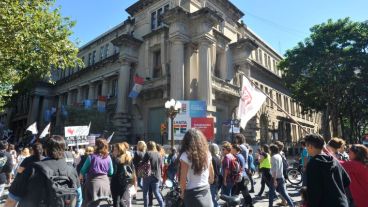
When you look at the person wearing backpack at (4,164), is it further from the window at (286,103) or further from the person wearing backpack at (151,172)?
the window at (286,103)

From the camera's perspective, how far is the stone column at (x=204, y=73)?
23.2 meters

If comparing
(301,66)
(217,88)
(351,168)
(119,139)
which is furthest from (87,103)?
(351,168)

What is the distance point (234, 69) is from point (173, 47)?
9.25 meters

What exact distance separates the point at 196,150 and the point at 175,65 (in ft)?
65.9

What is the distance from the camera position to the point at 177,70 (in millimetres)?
23656

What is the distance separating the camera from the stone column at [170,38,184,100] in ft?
76.1

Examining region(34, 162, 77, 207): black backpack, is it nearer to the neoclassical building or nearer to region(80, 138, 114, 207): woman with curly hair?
region(80, 138, 114, 207): woman with curly hair

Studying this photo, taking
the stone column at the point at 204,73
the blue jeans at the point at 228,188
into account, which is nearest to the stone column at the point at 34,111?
the stone column at the point at 204,73

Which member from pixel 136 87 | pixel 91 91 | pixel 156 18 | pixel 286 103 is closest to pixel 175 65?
pixel 136 87

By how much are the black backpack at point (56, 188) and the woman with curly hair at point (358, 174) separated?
4026mm

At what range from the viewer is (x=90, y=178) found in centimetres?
600

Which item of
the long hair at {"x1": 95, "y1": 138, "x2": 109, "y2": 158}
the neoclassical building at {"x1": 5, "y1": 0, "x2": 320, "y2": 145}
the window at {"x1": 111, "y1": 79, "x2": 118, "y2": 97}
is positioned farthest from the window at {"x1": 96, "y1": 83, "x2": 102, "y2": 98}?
the long hair at {"x1": 95, "y1": 138, "x2": 109, "y2": 158}

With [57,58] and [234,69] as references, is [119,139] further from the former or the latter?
[234,69]

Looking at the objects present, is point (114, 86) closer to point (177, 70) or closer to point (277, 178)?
point (177, 70)
